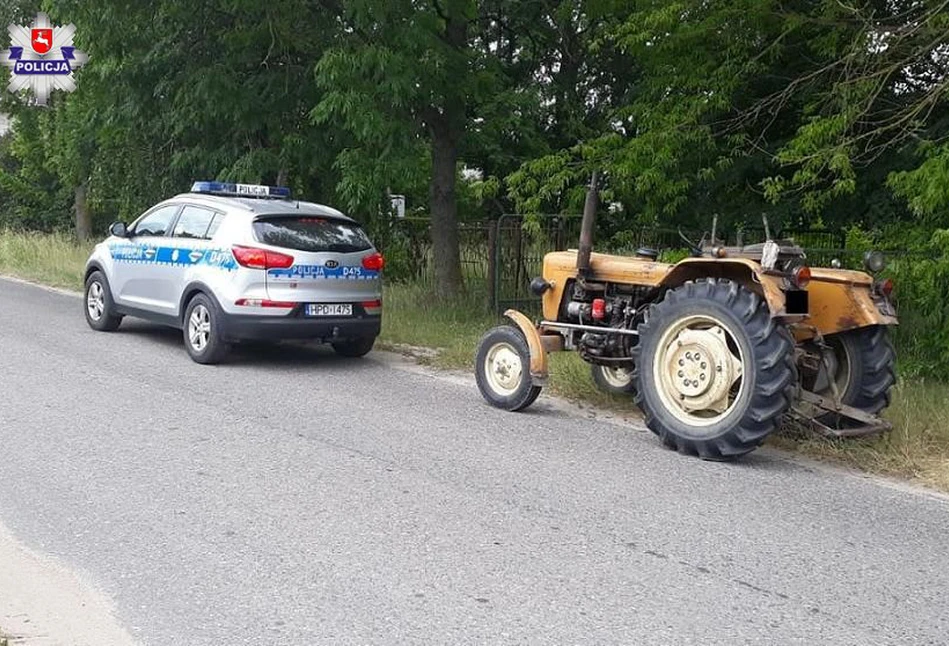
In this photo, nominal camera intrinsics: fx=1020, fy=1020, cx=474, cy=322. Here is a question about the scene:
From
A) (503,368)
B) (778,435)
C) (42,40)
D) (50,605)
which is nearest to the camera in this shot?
(50,605)

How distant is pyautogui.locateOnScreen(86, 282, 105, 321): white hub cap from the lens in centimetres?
1280

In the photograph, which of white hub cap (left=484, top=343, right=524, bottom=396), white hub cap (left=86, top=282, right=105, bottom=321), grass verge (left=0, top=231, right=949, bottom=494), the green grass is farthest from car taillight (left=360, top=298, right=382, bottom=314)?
the green grass

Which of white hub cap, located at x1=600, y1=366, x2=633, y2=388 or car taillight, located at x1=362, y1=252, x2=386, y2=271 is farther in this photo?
car taillight, located at x1=362, y1=252, x2=386, y2=271

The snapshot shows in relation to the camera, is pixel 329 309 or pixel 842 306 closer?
pixel 842 306

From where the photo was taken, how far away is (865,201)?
1220cm

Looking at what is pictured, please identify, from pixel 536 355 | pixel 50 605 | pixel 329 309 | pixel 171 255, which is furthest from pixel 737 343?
pixel 171 255

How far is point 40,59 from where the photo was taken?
76.3 feet

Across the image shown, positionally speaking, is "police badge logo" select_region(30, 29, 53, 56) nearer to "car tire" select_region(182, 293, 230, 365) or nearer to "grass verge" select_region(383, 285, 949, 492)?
"grass verge" select_region(383, 285, 949, 492)

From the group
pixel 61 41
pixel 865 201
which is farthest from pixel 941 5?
pixel 61 41

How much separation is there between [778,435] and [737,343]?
126cm

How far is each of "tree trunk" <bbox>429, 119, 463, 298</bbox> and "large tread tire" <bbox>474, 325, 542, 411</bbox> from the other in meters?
6.34

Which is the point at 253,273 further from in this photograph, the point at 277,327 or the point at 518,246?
the point at 518,246

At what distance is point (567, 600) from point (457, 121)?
10949 mm

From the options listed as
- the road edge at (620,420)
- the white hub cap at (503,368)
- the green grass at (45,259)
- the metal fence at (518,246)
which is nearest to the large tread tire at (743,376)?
the road edge at (620,420)
